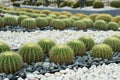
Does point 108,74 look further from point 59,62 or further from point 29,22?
point 29,22

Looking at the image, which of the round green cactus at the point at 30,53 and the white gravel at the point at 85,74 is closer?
the white gravel at the point at 85,74

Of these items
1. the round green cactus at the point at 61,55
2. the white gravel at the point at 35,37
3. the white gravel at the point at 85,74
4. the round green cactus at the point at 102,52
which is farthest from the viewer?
the white gravel at the point at 35,37

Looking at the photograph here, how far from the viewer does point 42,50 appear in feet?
21.1

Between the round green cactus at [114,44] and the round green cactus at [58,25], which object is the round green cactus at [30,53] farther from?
the round green cactus at [58,25]

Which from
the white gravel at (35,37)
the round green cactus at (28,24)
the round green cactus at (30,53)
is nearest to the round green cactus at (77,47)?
the round green cactus at (30,53)

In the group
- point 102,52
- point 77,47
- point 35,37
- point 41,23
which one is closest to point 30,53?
point 77,47

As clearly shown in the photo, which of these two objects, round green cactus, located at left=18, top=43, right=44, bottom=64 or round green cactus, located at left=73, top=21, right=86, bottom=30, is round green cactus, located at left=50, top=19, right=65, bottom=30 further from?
round green cactus, located at left=18, top=43, right=44, bottom=64

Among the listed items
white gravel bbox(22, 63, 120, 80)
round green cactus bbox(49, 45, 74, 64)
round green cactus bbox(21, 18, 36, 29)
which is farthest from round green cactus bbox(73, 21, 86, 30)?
white gravel bbox(22, 63, 120, 80)

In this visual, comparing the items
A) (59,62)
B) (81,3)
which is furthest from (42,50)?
(81,3)

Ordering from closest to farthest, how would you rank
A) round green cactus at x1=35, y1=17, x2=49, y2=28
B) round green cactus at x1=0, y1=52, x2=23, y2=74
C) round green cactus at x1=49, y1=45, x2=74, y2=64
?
round green cactus at x1=0, y1=52, x2=23, y2=74 < round green cactus at x1=49, y1=45, x2=74, y2=64 < round green cactus at x1=35, y1=17, x2=49, y2=28

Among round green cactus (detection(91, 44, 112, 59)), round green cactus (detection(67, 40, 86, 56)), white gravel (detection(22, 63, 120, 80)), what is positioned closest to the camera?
white gravel (detection(22, 63, 120, 80))

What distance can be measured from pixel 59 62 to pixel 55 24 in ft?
18.5

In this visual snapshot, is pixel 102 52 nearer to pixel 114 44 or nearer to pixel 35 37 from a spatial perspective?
pixel 114 44

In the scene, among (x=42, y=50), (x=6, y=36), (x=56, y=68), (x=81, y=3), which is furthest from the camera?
(x=81, y=3)
